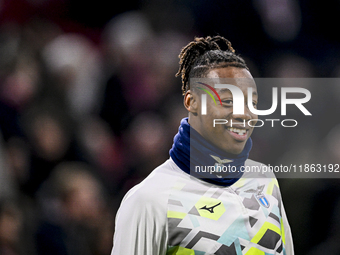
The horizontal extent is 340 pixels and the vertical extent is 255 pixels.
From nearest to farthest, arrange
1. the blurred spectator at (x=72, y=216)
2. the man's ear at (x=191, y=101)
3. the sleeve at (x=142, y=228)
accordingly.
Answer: the sleeve at (x=142, y=228) → the man's ear at (x=191, y=101) → the blurred spectator at (x=72, y=216)

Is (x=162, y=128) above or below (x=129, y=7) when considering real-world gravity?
below

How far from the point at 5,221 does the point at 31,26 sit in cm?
63

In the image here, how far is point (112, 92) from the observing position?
949mm

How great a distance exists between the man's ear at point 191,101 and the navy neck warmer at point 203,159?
0.04m

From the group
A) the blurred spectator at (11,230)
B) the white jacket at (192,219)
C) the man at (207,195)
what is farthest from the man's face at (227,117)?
the blurred spectator at (11,230)

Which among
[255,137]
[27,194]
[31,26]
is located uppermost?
[31,26]

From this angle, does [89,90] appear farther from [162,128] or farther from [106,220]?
[106,220]

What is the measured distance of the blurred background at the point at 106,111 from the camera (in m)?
0.93

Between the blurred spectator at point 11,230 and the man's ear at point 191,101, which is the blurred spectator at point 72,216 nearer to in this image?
the blurred spectator at point 11,230

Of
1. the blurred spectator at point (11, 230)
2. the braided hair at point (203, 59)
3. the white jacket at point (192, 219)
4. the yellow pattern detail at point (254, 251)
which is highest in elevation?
the braided hair at point (203, 59)

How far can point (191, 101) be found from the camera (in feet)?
2.45

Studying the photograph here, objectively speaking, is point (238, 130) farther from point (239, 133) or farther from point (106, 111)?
point (106, 111)

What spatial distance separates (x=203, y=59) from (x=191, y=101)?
11cm

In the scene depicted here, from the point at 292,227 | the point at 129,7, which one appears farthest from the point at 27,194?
the point at 292,227
